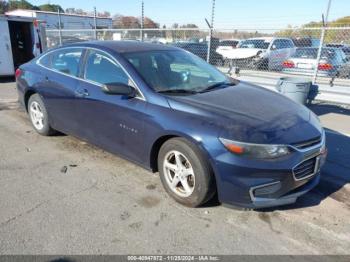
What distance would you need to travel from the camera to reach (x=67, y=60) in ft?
15.6

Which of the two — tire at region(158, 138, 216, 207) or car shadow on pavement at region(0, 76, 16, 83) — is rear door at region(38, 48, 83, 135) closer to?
tire at region(158, 138, 216, 207)

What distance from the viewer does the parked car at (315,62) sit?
9657 millimetres

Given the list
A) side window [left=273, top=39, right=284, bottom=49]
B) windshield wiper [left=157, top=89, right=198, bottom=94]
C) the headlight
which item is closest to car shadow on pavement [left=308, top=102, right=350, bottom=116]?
windshield wiper [left=157, top=89, right=198, bottom=94]

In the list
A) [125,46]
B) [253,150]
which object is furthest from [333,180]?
[125,46]

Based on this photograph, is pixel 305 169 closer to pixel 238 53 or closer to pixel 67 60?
pixel 67 60

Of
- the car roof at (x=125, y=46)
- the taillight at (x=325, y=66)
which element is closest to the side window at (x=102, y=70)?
the car roof at (x=125, y=46)

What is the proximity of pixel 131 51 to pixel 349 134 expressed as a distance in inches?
157

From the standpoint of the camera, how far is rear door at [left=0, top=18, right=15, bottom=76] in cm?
1109

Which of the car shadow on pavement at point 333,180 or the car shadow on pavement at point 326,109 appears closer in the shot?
the car shadow on pavement at point 333,180

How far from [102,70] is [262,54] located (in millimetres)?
10188

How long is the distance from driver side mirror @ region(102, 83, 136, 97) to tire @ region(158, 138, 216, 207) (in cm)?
72

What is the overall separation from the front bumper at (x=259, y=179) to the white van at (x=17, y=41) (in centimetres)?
1069

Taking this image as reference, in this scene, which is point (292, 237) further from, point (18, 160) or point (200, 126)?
A: point (18, 160)

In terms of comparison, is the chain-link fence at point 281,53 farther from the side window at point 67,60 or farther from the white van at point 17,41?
the side window at point 67,60
